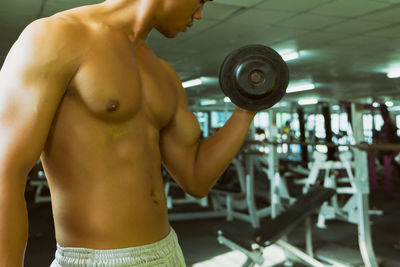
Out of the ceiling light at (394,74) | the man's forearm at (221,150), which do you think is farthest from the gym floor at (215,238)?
the ceiling light at (394,74)

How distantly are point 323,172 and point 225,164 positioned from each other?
3752 mm

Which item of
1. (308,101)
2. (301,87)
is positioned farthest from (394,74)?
(308,101)

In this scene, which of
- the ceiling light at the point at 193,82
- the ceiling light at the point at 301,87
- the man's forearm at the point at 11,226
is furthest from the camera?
the ceiling light at the point at 301,87

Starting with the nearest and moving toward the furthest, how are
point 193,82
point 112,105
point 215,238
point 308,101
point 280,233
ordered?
point 112,105, point 280,233, point 215,238, point 193,82, point 308,101

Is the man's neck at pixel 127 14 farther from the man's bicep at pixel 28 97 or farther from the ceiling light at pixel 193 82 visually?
the ceiling light at pixel 193 82

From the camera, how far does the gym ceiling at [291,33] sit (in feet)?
10.7

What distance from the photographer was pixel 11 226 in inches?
17.8

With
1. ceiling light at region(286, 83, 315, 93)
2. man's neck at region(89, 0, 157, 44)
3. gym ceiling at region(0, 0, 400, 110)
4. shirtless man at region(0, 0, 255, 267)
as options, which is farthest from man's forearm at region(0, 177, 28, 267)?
ceiling light at region(286, 83, 315, 93)

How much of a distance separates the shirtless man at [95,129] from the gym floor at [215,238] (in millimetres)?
2243

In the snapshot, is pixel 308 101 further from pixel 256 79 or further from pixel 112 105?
pixel 112 105

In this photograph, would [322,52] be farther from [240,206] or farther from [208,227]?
[208,227]

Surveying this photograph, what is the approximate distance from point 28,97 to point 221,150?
37 centimetres

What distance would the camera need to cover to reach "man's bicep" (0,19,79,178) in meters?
0.47

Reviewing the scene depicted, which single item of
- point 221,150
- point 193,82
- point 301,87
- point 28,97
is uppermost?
point 193,82
